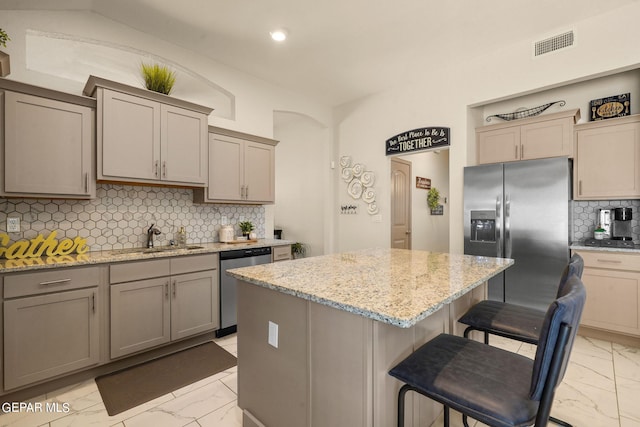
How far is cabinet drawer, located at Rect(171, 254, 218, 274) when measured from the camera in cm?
274

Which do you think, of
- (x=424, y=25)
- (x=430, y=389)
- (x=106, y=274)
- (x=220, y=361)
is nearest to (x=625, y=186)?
(x=424, y=25)

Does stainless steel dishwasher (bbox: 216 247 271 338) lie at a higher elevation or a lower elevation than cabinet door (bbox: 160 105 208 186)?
lower

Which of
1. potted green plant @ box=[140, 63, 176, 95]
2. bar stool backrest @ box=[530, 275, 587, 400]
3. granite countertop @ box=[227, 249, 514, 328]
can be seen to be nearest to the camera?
bar stool backrest @ box=[530, 275, 587, 400]

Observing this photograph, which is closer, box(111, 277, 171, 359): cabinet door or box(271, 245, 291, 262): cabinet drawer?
box(111, 277, 171, 359): cabinet door

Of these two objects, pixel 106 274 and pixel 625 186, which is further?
pixel 625 186

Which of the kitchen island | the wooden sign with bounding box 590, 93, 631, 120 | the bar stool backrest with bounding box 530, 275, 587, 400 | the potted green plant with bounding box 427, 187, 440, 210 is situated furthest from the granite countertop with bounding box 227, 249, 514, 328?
A: the potted green plant with bounding box 427, 187, 440, 210

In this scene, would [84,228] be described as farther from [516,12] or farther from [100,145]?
[516,12]

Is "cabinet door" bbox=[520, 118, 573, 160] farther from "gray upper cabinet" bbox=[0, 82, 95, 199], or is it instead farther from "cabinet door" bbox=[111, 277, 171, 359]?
"gray upper cabinet" bbox=[0, 82, 95, 199]

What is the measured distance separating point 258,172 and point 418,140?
7.37ft

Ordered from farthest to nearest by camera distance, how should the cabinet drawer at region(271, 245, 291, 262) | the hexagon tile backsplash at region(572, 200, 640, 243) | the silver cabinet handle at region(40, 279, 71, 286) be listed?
the cabinet drawer at region(271, 245, 291, 262), the hexagon tile backsplash at region(572, 200, 640, 243), the silver cabinet handle at region(40, 279, 71, 286)

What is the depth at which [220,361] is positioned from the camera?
8.75 feet

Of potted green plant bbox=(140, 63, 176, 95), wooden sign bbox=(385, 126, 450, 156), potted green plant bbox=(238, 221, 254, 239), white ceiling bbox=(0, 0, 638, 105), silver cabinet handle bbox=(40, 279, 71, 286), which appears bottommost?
silver cabinet handle bbox=(40, 279, 71, 286)

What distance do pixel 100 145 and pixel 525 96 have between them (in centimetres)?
463

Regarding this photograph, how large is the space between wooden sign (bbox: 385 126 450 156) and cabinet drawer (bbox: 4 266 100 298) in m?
3.80
